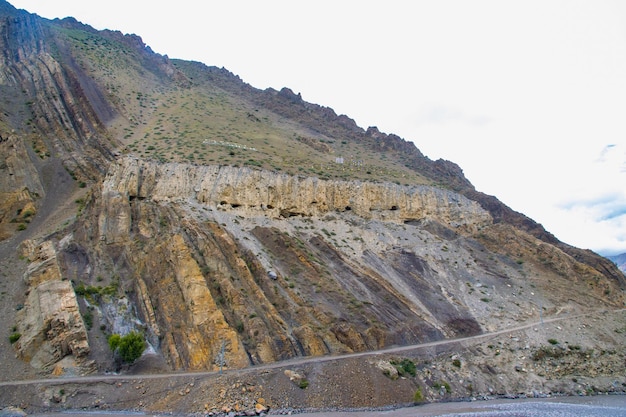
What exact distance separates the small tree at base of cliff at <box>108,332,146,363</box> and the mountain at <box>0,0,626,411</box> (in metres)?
0.65

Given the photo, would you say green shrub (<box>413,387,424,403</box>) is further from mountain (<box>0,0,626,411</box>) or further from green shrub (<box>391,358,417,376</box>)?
green shrub (<box>391,358,417,376</box>)

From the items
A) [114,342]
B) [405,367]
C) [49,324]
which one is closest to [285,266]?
[405,367]

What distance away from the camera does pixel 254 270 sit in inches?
1179

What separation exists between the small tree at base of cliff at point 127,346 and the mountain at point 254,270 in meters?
0.65

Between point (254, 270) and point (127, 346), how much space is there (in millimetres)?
10070

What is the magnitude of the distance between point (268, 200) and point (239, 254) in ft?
32.2

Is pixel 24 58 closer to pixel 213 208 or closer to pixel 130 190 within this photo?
pixel 130 190

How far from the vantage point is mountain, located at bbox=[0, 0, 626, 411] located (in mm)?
23547

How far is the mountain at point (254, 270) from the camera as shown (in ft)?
77.3

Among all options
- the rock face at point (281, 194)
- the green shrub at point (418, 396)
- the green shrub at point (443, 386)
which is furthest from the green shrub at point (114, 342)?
the green shrub at point (443, 386)

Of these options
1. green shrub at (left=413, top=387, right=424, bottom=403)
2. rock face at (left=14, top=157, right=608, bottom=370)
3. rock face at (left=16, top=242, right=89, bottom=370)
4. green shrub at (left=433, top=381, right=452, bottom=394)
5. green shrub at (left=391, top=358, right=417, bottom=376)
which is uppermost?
rock face at (left=14, top=157, right=608, bottom=370)

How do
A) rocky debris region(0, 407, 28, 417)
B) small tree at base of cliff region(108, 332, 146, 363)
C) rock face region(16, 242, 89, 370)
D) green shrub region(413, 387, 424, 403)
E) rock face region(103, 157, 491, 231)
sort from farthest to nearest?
rock face region(103, 157, 491, 231) < green shrub region(413, 387, 424, 403) < small tree at base of cliff region(108, 332, 146, 363) < rock face region(16, 242, 89, 370) < rocky debris region(0, 407, 28, 417)

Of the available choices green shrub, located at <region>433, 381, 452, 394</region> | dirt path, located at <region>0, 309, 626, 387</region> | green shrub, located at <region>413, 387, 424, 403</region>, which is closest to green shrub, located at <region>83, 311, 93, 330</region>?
dirt path, located at <region>0, 309, 626, 387</region>

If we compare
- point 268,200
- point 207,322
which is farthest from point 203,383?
point 268,200
